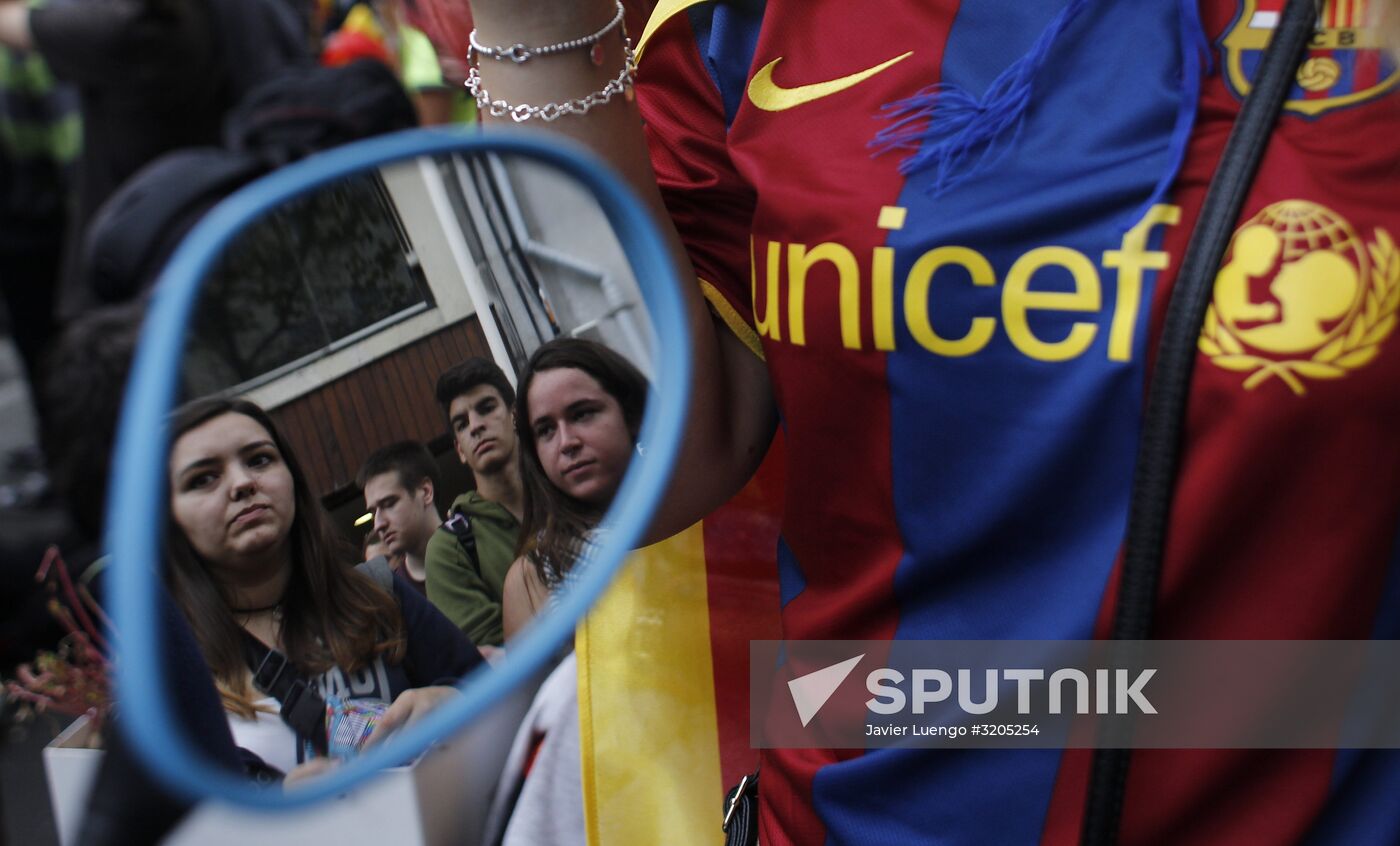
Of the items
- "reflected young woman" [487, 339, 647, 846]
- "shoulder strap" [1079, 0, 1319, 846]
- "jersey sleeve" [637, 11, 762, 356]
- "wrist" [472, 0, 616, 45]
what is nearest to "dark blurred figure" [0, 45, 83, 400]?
"jersey sleeve" [637, 11, 762, 356]

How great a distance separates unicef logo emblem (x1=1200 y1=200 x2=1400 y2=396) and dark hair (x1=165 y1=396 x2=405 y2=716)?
1.57 ft

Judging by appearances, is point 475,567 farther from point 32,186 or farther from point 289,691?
point 32,186

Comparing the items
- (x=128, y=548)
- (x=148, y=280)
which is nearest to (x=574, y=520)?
(x=128, y=548)

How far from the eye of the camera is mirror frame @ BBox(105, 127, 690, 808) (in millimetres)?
433

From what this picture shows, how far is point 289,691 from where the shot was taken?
21.7 inches

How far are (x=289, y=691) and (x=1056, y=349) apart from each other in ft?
1.58

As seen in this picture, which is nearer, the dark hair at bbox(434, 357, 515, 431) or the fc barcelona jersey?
the dark hair at bbox(434, 357, 515, 431)

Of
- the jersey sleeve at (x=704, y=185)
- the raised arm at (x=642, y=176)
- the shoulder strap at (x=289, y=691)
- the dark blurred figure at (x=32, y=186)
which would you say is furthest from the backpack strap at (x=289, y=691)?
the dark blurred figure at (x=32, y=186)

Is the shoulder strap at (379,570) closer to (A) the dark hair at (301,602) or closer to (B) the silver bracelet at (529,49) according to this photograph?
(A) the dark hair at (301,602)

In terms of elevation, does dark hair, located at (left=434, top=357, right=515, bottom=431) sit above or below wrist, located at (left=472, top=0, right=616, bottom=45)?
below

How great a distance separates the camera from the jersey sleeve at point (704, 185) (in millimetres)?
965

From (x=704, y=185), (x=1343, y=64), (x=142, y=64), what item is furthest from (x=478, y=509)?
(x=142, y=64)

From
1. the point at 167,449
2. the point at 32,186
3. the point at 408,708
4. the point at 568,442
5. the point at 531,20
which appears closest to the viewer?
the point at 167,449

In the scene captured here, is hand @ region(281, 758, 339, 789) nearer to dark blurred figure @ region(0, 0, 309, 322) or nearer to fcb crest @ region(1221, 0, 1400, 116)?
fcb crest @ region(1221, 0, 1400, 116)
